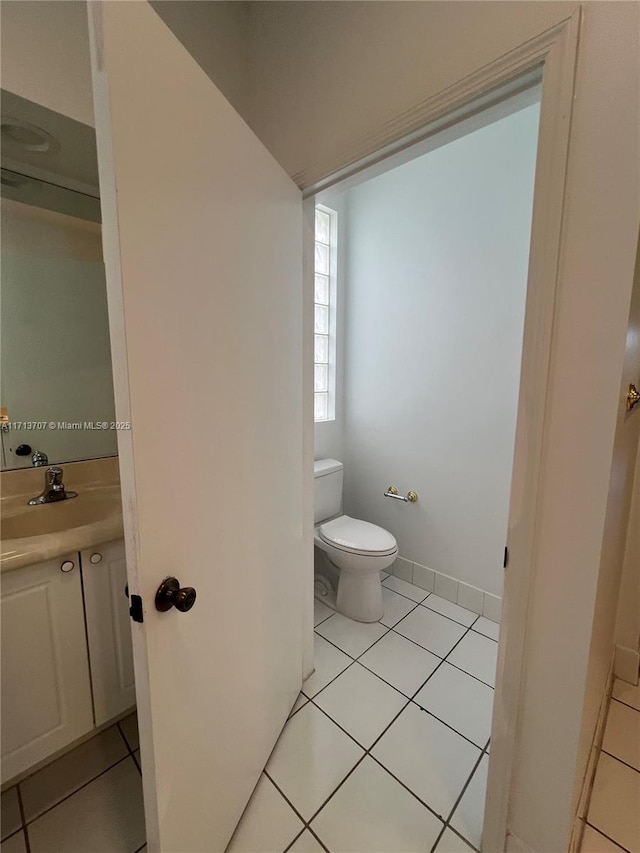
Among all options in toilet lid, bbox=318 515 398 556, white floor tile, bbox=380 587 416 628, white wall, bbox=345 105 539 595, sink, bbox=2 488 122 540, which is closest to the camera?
sink, bbox=2 488 122 540

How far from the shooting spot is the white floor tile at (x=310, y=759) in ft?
3.60

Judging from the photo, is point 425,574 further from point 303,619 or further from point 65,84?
point 65,84

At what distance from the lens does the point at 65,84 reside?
1.02 metres

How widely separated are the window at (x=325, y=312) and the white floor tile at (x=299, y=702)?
1.43 m

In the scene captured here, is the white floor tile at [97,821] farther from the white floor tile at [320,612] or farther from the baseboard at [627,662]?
the baseboard at [627,662]

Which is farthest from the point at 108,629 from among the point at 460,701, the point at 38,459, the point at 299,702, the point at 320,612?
the point at 460,701

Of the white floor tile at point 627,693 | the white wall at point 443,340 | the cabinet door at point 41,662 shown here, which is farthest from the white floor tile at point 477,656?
the cabinet door at point 41,662

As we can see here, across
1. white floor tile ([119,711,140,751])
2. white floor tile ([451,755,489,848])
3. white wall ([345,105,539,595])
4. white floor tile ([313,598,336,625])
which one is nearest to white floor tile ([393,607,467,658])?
white wall ([345,105,539,595])

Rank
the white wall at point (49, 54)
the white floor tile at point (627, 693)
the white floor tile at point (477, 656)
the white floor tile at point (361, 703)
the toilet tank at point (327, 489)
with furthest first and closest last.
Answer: the toilet tank at point (327, 489), the white floor tile at point (477, 656), the white floor tile at point (627, 693), the white floor tile at point (361, 703), the white wall at point (49, 54)

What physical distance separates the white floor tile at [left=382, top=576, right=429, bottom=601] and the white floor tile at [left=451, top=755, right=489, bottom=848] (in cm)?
96

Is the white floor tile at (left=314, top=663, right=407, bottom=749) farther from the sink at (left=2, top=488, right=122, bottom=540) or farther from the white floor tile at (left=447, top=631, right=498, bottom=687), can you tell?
the sink at (left=2, top=488, right=122, bottom=540)

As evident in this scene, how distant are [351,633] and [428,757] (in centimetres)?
64

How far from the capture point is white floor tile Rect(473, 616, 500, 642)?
71.3 inches

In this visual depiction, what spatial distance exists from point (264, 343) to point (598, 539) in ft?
3.01
